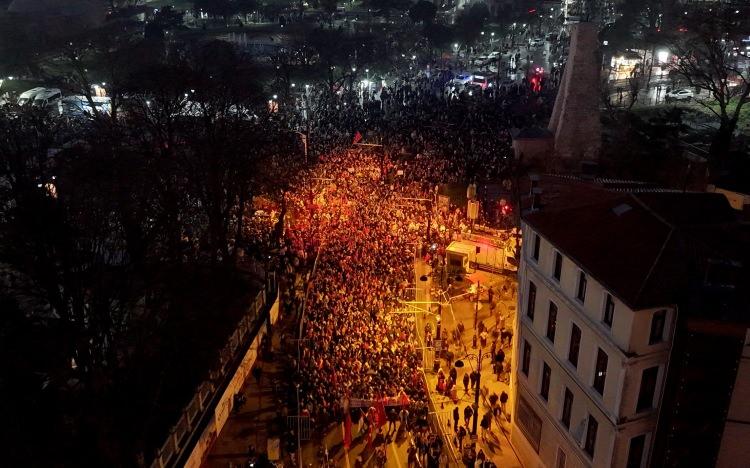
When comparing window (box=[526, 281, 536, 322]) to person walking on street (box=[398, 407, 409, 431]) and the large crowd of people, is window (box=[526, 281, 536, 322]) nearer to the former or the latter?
the large crowd of people

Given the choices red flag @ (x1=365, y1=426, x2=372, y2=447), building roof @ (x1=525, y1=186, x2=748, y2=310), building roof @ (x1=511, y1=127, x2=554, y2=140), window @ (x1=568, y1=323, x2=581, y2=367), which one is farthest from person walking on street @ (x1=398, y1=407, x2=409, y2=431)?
building roof @ (x1=511, y1=127, x2=554, y2=140)

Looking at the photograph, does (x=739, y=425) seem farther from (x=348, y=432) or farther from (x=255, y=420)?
(x=255, y=420)

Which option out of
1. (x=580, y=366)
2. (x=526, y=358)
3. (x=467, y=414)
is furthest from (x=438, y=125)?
(x=580, y=366)

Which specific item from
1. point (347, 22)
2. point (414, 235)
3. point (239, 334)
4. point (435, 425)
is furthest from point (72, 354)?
point (347, 22)

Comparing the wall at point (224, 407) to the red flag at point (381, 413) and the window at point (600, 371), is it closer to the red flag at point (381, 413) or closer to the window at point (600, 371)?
the red flag at point (381, 413)

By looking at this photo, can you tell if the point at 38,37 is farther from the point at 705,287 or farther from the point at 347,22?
the point at 705,287
